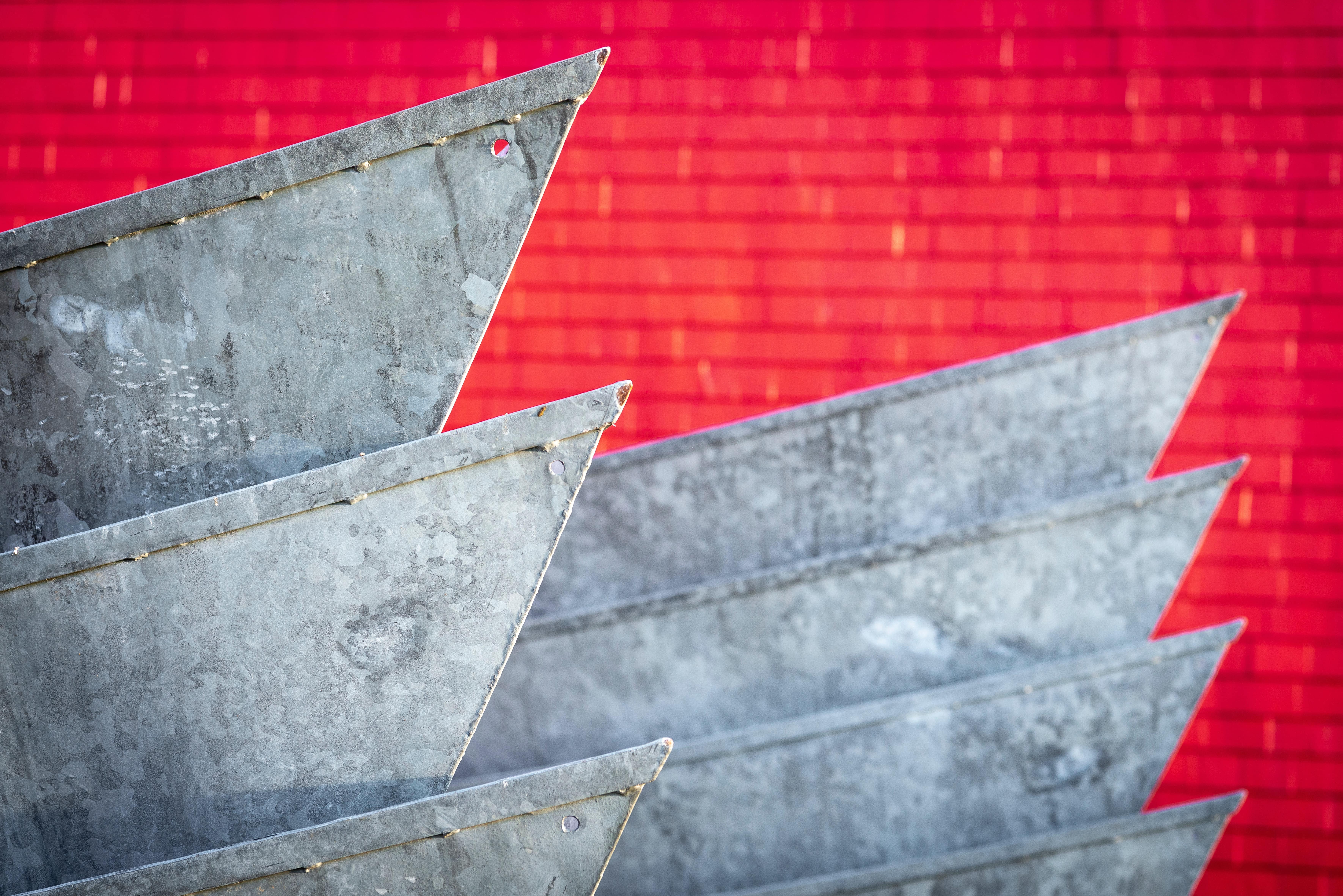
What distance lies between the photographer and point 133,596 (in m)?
1.86

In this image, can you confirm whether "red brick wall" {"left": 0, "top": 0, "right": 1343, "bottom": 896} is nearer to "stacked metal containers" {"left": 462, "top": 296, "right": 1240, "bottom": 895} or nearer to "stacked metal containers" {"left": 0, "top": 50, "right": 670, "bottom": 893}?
"stacked metal containers" {"left": 462, "top": 296, "right": 1240, "bottom": 895}

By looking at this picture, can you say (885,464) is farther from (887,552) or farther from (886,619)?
(886,619)

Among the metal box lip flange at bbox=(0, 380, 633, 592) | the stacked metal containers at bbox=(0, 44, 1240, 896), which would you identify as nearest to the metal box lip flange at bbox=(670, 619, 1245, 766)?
the stacked metal containers at bbox=(0, 44, 1240, 896)

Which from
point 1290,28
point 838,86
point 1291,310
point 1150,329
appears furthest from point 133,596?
point 1290,28

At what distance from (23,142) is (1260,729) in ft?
22.0

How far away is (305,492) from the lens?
6.00 ft

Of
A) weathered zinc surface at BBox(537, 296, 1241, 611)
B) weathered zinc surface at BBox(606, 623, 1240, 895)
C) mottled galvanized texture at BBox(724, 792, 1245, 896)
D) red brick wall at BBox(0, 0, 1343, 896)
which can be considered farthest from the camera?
red brick wall at BBox(0, 0, 1343, 896)

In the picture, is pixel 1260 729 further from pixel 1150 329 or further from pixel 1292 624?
pixel 1150 329

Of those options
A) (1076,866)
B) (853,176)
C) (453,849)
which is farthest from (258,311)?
(853,176)

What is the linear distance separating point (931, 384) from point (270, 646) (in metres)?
2.26

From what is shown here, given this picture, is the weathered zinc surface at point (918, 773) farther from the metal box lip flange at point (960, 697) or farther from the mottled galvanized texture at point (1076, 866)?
the mottled galvanized texture at point (1076, 866)

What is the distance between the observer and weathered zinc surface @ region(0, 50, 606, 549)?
192 cm

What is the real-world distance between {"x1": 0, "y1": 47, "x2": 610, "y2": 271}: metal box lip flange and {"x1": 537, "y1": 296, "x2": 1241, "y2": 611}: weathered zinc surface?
1.66 m

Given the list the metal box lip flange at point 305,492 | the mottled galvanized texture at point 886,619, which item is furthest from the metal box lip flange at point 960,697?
the metal box lip flange at point 305,492
